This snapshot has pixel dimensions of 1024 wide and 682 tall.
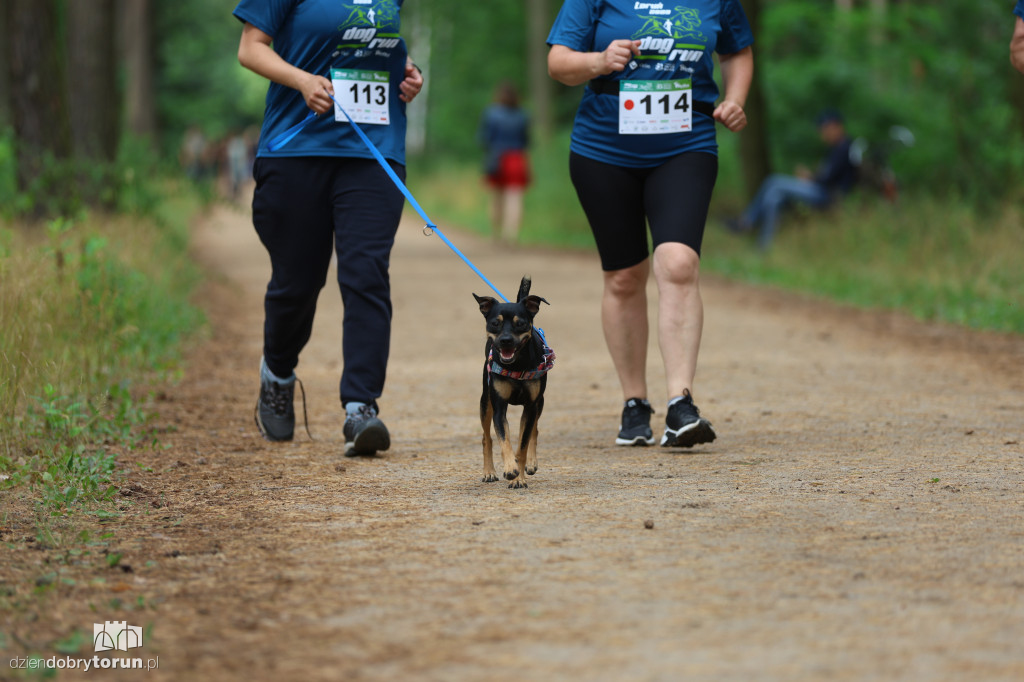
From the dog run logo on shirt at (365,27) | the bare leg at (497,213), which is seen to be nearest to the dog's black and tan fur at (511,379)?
the dog run logo on shirt at (365,27)

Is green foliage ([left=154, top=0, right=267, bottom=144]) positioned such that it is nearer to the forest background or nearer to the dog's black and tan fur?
the forest background

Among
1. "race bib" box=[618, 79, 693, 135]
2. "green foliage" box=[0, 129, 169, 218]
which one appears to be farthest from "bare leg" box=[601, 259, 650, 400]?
"green foliage" box=[0, 129, 169, 218]

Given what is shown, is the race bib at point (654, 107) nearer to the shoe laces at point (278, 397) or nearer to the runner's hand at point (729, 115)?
the runner's hand at point (729, 115)

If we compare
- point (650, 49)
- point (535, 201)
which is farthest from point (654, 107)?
point (535, 201)

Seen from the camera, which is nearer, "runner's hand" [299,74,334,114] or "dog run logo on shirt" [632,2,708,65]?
"runner's hand" [299,74,334,114]

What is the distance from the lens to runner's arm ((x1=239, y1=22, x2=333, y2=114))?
5727 mm

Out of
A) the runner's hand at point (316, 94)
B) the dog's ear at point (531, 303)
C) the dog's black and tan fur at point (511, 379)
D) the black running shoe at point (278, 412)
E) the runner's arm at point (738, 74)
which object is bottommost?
the black running shoe at point (278, 412)

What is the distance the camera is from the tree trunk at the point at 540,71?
103 ft

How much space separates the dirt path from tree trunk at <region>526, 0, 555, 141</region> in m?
23.9

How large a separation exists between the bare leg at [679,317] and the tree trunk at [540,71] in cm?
2551

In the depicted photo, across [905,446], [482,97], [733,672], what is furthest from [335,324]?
[482,97]

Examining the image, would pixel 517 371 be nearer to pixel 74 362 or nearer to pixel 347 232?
pixel 347 232

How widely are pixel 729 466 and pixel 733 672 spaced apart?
2.58 meters

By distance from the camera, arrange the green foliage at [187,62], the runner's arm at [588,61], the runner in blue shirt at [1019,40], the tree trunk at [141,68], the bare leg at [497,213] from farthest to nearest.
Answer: the green foliage at [187,62]
the tree trunk at [141,68]
the bare leg at [497,213]
the runner in blue shirt at [1019,40]
the runner's arm at [588,61]
